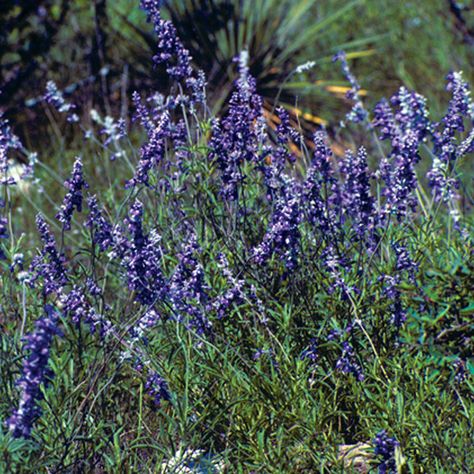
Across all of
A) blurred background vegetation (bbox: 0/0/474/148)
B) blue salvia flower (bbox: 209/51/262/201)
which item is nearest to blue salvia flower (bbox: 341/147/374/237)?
blue salvia flower (bbox: 209/51/262/201)

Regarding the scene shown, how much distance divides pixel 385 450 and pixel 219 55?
668cm

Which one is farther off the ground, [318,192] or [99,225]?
[99,225]

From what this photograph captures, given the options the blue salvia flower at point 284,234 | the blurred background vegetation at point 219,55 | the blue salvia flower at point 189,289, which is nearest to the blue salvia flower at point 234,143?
the blue salvia flower at point 284,234

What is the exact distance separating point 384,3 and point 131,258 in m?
9.28

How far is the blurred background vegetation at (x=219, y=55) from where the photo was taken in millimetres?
9078

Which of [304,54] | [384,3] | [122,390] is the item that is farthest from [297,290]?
[384,3]

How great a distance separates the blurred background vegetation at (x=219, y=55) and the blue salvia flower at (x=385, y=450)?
5.59 m

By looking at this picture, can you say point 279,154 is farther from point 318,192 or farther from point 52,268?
point 52,268

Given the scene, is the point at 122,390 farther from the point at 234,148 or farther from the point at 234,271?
the point at 234,148

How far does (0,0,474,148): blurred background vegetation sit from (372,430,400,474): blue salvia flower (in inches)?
220

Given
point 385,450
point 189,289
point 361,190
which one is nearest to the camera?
point 385,450

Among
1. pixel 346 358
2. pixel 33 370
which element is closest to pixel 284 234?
pixel 346 358

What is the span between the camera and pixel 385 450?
3172 millimetres

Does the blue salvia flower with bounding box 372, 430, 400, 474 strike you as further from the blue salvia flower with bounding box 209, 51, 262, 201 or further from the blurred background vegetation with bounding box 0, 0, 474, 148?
the blurred background vegetation with bounding box 0, 0, 474, 148
